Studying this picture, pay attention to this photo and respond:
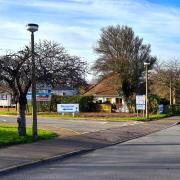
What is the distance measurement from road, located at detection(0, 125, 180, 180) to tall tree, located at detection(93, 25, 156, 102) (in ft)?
147

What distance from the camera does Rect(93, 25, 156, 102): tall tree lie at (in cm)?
6303

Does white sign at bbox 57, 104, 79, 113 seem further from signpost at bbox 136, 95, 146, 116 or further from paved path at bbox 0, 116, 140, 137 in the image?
paved path at bbox 0, 116, 140, 137

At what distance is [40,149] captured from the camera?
1728 cm

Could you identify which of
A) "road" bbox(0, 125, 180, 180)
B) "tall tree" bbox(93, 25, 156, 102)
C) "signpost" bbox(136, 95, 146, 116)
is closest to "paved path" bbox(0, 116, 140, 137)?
"road" bbox(0, 125, 180, 180)

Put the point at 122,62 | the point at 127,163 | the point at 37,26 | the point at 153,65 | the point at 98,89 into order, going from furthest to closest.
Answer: the point at 98,89
the point at 153,65
the point at 122,62
the point at 37,26
the point at 127,163

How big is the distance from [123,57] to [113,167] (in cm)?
5052

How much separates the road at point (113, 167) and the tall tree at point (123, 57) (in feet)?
147

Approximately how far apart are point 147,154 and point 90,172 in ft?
15.9

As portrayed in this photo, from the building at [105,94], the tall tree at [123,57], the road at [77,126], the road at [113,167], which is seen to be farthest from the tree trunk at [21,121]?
the building at [105,94]

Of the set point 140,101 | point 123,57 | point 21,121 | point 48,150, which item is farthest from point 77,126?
point 123,57

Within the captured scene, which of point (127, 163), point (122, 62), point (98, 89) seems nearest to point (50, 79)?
point (127, 163)

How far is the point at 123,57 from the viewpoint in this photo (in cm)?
6331

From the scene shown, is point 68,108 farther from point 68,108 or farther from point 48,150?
point 48,150

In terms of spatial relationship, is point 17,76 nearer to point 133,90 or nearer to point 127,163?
point 127,163
